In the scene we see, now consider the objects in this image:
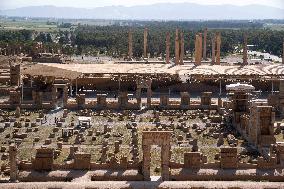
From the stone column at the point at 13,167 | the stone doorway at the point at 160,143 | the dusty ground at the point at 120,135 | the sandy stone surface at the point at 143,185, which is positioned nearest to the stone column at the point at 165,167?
the stone doorway at the point at 160,143

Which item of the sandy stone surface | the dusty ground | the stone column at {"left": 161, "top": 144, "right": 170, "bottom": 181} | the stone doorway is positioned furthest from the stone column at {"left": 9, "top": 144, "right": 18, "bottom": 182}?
the stone column at {"left": 161, "top": 144, "right": 170, "bottom": 181}

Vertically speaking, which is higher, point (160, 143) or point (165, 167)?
point (160, 143)

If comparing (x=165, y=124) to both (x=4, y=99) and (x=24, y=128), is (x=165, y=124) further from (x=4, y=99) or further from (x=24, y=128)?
(x=4, y=99)

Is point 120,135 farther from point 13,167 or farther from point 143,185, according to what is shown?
point 143,185

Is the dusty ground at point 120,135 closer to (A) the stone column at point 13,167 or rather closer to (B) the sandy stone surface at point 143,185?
(B) the sandy stone surface at point 143,185

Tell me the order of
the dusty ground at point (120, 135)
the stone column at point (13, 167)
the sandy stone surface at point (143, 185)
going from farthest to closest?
the dusty ground at point (120, 135), the stone column at point (13, 167), the sandy stone surface at point (143, 185)

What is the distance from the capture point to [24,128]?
125 feet

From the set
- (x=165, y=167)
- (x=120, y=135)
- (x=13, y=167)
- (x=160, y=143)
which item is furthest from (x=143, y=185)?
(x=120, y=135)

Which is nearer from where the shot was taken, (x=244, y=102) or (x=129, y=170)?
(x=129, y=170)

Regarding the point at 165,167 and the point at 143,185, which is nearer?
the point at 143,185

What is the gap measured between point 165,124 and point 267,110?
925cm

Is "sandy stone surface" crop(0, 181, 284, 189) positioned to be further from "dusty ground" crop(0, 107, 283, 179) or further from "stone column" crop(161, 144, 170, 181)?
"dusty ground" crop(0, 107, 283, 179)

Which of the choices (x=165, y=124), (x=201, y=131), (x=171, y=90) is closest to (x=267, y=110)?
(x=201, y=131)

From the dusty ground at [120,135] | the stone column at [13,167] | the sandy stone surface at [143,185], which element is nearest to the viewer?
the sandy stone surface at [143,185]
